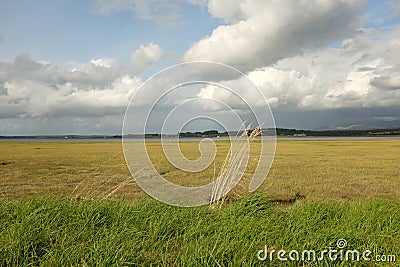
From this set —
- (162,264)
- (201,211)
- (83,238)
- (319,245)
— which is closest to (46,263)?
(83,238)

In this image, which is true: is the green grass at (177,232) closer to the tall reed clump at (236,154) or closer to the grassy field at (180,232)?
the grassy field at (180,232)

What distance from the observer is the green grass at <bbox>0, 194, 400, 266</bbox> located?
14.0 ft

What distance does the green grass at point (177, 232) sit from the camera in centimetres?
427

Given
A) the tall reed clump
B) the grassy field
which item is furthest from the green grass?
the tall reed clump

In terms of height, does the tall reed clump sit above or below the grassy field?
above

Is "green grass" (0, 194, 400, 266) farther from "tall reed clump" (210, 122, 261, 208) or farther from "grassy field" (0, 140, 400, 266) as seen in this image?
"tall reed clump" (210, 122, 261, 208)

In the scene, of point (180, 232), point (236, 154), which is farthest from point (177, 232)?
point (236, 154)

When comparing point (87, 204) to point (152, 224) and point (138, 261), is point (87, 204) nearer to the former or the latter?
point (152, 224)

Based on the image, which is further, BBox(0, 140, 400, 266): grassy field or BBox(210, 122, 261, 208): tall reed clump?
BBox(210, 122, 261, 208): tall reed clump

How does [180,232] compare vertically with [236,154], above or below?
below

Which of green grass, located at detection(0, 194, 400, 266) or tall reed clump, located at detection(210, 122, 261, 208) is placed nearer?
green grass, located at detection(0, 194, 400, 266)

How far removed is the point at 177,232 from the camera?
5.13 metres

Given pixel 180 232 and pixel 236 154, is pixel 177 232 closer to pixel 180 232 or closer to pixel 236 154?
pixel 180 232

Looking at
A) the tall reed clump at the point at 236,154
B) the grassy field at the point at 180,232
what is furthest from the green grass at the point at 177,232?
the tall reed clump at the point at 236,154
